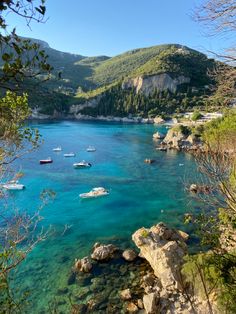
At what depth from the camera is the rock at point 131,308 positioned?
15150 mm

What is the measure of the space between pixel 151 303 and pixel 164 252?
4.09 metres

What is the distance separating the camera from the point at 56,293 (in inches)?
661

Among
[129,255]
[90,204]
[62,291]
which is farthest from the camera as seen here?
[90,204]

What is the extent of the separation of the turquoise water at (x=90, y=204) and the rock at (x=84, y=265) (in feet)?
2.59

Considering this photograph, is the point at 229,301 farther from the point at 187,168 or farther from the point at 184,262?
the point at 187,168

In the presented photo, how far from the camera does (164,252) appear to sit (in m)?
18.3

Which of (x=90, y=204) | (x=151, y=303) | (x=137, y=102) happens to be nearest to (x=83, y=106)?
(x=137, y=102)

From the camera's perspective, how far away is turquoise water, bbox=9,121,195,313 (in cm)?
1936

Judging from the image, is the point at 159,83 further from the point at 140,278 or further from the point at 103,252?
the point at 140,278

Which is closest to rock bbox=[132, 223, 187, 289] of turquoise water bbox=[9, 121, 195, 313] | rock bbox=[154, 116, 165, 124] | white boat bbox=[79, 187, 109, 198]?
turquoise water bbox=[9, 121, 195, 313]

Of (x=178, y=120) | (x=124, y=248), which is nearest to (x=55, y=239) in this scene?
(x=124, y=248)

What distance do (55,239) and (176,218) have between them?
37.4ft

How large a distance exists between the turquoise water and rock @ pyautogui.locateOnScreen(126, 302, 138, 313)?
138 inches

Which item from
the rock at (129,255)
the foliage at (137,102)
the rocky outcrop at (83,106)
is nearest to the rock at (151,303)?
the rock at (129,255)
